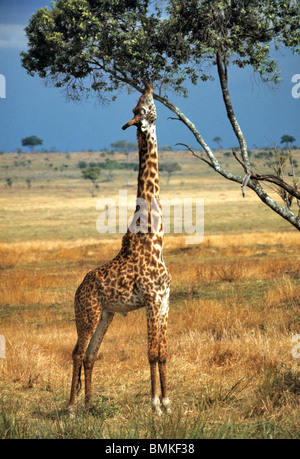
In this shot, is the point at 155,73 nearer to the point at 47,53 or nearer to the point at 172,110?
the point at 172,110

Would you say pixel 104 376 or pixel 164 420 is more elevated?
pixel 164 420

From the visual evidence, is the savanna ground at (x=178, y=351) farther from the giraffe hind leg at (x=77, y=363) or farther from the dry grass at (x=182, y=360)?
the giraffe hind leg at (x=77, y=363)

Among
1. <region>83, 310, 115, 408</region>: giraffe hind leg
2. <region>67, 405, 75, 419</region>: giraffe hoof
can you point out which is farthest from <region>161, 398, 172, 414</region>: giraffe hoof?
<region>67, 405, 75, 419</region>: giraffe hoof

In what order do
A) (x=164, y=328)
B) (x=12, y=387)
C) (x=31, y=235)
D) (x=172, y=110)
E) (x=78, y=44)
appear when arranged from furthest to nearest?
(x=31, y=235)
(x=78, y=44)
(x=172, y=110)
(x=12, y=387)
(x=164, y=328)

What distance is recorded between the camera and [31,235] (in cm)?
3453

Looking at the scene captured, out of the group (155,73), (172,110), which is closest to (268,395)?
(172,110)

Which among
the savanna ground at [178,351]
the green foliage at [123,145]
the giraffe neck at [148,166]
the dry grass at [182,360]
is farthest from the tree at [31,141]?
the giraffe neck at [148,166]

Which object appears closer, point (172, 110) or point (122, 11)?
point (172, 110)

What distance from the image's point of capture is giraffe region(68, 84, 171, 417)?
18.2ft

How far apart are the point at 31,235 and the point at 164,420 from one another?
100 ft

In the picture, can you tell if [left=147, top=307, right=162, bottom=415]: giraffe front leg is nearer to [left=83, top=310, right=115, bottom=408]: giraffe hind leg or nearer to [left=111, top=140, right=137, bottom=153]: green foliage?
[left=83, top=310, right=115, bottom=408]: giraffe hind leg

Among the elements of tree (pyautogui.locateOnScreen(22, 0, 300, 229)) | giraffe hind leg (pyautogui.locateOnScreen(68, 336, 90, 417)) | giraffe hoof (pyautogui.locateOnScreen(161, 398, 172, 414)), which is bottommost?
giraffe hoof (pyautogui.locateOnScreen(161, 398, 172, 414))

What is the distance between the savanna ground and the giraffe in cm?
56
